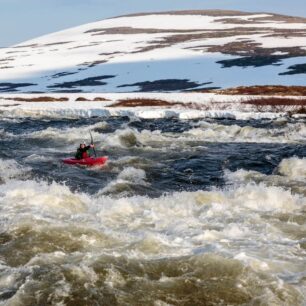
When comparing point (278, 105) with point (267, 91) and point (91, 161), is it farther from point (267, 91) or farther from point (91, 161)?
point (91, 161)

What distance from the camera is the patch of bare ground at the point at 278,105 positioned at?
3579cm

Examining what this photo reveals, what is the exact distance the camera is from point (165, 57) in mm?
92562

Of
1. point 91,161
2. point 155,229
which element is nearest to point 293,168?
point 91,161

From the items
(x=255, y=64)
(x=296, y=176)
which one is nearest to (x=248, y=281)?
(x=296, y=176)

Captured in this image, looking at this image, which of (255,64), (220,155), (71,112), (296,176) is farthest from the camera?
(255,64)

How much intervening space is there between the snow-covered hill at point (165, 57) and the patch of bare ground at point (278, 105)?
2096cm

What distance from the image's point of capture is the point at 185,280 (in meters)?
8.84

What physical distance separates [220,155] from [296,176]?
5.06 metres

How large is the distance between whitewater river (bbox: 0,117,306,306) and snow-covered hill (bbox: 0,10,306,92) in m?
45.2

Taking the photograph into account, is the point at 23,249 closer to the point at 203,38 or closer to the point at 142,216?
the point at 142,216

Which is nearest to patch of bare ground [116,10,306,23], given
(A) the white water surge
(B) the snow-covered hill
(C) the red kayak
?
(B) the snow-covered hill

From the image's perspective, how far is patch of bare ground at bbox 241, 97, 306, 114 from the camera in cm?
3579

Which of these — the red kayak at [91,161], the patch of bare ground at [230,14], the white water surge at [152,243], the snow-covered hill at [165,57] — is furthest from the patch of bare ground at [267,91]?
the patch of bare ground at [230,14]

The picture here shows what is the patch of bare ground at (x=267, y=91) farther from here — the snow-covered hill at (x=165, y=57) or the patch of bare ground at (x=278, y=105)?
the snow-covered hill at (x=165, y=57)
